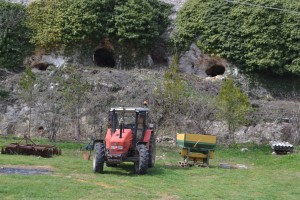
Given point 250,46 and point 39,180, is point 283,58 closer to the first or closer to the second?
point 250,46

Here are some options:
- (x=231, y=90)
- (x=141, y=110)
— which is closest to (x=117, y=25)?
(x=231, y=90)

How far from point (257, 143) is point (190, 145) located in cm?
822

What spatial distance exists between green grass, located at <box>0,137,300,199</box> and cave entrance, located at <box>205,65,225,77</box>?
12.6 m

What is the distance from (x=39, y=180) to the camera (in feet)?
34.0

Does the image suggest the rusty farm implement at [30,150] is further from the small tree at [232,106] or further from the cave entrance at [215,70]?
the cave entrance at [215,70]

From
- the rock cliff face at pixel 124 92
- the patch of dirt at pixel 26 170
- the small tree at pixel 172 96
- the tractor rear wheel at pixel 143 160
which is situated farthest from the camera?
the rock cliff face at pixel 124 92

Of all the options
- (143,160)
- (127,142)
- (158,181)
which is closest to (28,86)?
(127,142)

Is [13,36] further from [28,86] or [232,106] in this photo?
[232,106]

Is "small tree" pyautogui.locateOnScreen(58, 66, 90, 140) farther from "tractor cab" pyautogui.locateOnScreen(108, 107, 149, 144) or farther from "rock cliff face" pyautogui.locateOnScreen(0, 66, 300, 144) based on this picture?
"tractor cab" pyautogui.locateOnScreen(108, 107, 149, 144)

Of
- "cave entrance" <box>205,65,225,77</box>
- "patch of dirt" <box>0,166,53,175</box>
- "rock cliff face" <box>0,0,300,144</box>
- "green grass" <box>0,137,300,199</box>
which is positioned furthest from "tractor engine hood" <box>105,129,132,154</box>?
"cave entrance" <box>205,65,225,77</box>

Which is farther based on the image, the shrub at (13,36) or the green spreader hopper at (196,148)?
the shrub at (13,36)

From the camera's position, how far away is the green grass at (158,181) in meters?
9.35

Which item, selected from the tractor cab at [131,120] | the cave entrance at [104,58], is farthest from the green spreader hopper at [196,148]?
the cave entrance at [104,58]

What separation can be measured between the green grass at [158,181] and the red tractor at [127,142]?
1.11ft
